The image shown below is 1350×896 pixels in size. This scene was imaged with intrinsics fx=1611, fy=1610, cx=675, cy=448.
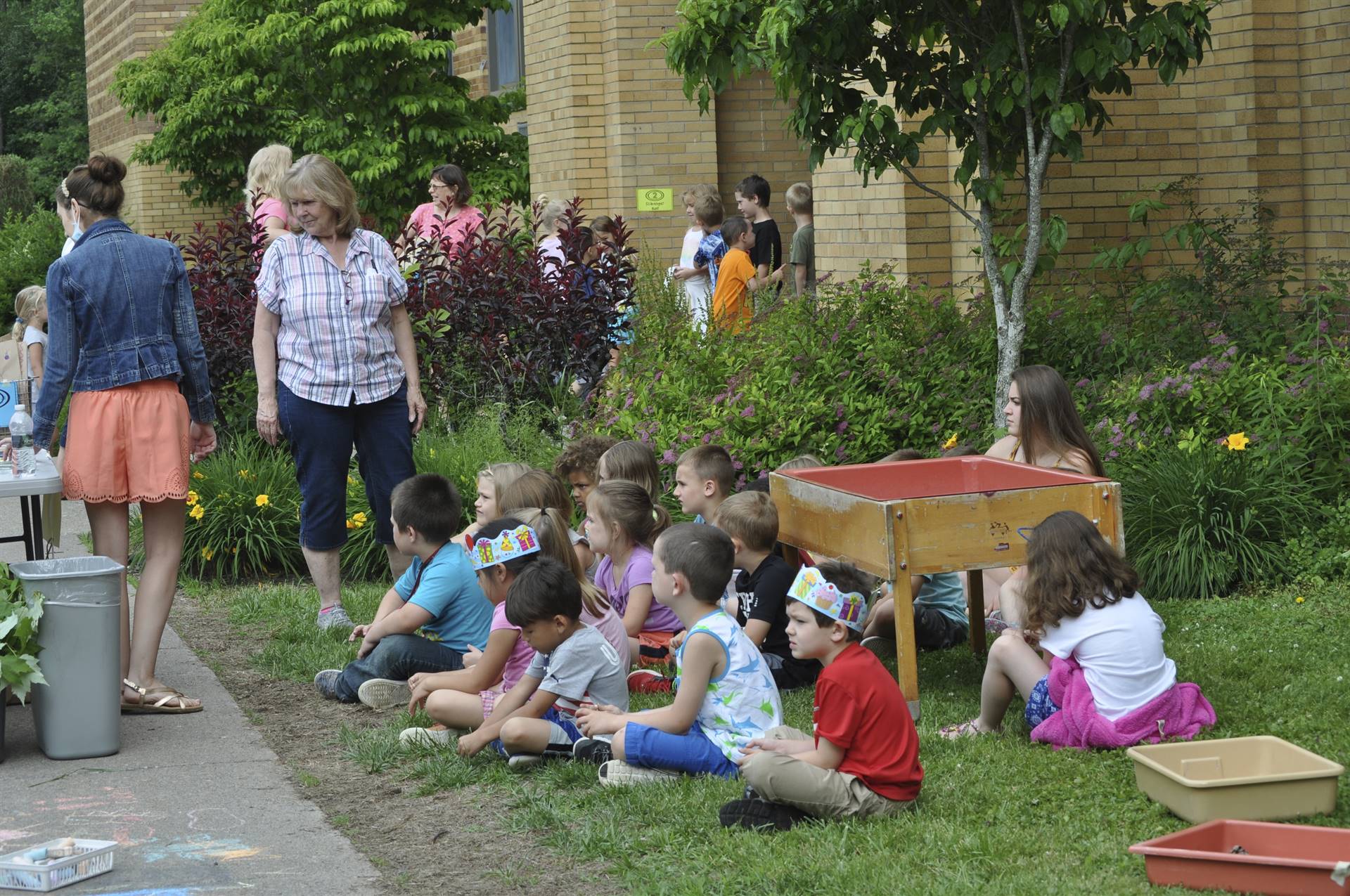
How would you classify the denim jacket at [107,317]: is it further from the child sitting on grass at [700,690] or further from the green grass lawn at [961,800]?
the child sitting on grass at [700,690]

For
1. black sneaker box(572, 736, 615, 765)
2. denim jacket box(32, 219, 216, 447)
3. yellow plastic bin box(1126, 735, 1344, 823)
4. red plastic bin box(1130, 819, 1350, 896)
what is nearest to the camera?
red plastic bin box(1130, 819, 1350, 896)

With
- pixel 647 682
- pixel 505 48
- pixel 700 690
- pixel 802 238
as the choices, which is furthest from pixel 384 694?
pixel 505 48

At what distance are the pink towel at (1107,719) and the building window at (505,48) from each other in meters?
15.7

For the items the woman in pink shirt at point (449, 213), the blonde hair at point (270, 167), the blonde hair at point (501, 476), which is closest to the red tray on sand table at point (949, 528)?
the blonde hair at point (501, 476)

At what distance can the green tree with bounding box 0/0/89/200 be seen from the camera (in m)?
45.8

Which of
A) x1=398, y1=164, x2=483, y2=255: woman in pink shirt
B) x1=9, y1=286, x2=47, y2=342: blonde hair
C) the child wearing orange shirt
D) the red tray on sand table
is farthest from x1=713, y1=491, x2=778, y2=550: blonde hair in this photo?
x1=9, y1=286, x2=47, y2=342: blonde hair

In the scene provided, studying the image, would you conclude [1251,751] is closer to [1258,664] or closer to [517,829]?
[1258,664]

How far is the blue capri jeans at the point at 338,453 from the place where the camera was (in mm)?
7418

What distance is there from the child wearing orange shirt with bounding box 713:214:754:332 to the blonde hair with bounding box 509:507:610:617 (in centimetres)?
512

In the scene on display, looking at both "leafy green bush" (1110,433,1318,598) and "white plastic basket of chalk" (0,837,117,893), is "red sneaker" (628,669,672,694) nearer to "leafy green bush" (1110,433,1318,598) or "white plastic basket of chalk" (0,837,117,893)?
"white plastic basket of chalk" (0,837,117,893)

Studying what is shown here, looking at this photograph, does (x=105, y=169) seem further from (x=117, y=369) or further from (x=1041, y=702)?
(x=1041, y=702)

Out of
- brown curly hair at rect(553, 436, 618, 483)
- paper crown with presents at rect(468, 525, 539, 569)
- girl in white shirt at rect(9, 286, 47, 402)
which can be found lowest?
paper crown with presents at rect(468, 525, 539, 569)

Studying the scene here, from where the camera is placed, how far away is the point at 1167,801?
4.58 meters

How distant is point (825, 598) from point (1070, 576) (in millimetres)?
1064
